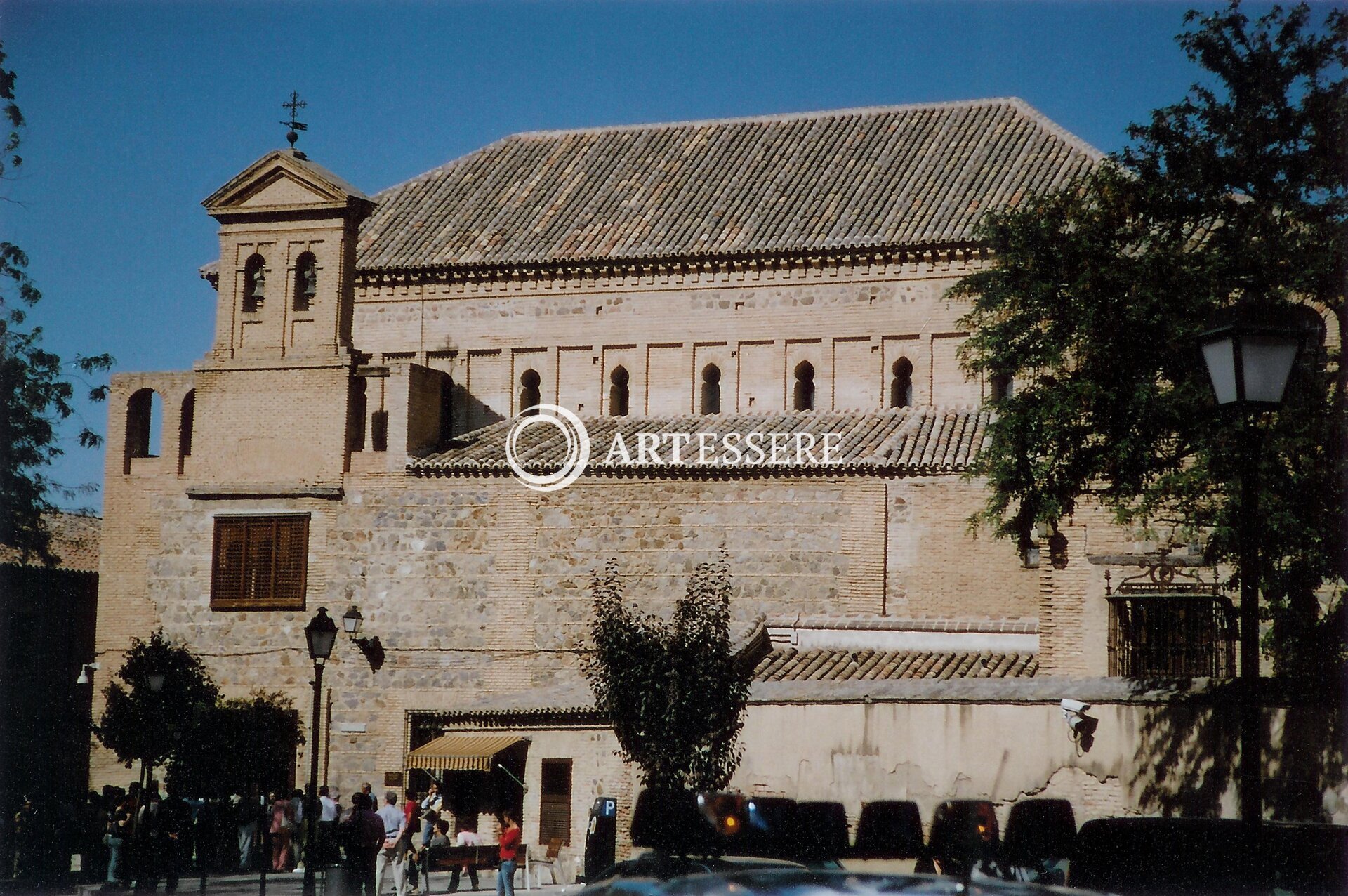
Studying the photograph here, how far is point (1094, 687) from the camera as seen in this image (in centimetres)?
1888

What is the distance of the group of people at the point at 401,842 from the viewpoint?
58.4 feet

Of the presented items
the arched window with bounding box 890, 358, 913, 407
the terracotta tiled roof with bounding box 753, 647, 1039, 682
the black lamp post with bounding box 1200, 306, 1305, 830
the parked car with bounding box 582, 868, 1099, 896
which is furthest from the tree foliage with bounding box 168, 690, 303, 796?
the black lamp post with bounding box 1200, 306, 1305, 830

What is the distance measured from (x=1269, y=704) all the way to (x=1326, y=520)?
1975 millimetres

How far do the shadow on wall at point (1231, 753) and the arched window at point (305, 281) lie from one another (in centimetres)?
1660

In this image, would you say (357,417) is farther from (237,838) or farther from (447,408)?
(237,838)

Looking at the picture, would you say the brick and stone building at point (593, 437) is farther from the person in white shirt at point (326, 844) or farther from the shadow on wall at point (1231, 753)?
the person in white shirt at point (326, 844)

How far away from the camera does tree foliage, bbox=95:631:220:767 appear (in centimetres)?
2548

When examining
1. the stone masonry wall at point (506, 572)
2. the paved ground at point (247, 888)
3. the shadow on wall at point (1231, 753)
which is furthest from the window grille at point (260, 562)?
the shadow on wall at point (1231, 753)

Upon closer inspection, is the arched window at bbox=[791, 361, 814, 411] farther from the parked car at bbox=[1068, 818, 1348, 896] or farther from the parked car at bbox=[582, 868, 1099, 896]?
the parked car at bbox=[1068, 818, 1348, 896]

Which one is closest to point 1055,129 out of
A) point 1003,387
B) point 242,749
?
point 1003,387

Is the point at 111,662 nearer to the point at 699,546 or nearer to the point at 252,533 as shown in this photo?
the point at 252,533

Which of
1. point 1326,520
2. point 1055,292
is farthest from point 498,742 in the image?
point 1326,520

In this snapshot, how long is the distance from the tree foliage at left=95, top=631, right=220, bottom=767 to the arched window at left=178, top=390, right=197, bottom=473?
3.24 m

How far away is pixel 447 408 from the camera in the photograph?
3116 centimetres
